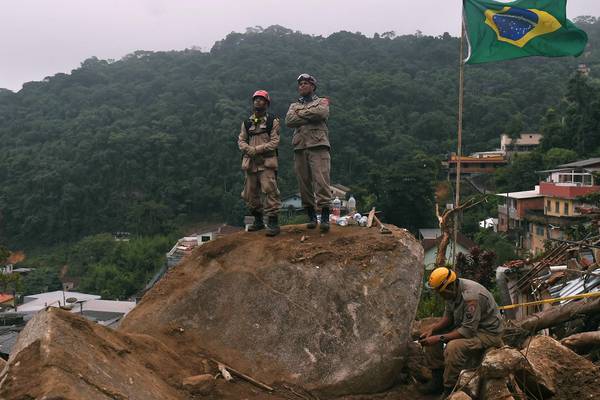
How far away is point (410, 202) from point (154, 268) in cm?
2055

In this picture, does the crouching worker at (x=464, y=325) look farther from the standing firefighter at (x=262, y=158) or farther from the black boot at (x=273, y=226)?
the standing firefighter at (x=262, y=158)

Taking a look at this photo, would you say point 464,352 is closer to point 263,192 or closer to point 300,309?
point 300,309

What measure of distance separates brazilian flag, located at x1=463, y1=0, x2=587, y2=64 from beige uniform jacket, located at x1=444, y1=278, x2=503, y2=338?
452cm

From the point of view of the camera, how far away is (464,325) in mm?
5891

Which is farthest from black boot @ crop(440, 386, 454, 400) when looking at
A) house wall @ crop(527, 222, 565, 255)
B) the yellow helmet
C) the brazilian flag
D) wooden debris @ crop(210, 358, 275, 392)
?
house wall @ crop(527, 222, 565, 255)

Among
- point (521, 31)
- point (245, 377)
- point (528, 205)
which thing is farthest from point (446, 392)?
point (528, 205)

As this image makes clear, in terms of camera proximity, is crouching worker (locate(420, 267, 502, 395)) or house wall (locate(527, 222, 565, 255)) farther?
house wall (locate(527, 222, 565, 255))

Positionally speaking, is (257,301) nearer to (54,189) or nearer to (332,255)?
(332,255)

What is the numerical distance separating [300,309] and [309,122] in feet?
8.73

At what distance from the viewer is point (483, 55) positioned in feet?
31.0

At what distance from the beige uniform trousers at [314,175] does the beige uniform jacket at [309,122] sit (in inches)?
3.8

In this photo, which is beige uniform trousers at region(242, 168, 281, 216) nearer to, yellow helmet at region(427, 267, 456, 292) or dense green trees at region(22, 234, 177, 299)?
yellow helmet at region(427, 267, 456, 292)

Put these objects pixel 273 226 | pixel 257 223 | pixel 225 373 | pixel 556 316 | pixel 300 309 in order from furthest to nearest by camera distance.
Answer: pixel 257 223 → pixel 273 226 → pixel 556 316 → pixel 300 309 → pixel 225 373

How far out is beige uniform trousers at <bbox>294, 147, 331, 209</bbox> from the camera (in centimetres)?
823
